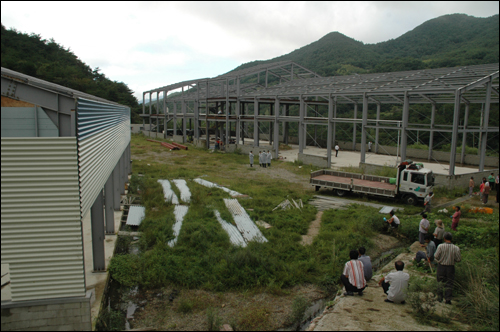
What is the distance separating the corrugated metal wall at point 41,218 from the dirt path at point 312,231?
6758 mm

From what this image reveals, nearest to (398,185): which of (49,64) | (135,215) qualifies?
(135,215)

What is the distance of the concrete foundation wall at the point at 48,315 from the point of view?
17.0ft

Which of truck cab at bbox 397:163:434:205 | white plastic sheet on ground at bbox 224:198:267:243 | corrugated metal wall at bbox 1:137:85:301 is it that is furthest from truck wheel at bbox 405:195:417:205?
corrugated metal wall at bbox 1:137:85:301

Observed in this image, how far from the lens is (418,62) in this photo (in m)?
44.5

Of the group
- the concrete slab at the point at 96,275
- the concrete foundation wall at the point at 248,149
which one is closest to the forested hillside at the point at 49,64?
the concrete foundation wall at the point at 248,149

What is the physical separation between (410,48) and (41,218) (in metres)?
74.6

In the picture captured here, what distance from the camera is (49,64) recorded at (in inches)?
1981

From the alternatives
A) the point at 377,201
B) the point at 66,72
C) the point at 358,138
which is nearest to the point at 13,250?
the point at 377,201

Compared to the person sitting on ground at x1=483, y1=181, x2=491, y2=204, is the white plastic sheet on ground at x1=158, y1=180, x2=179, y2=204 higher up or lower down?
lower down

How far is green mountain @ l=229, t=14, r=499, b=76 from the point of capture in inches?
1930

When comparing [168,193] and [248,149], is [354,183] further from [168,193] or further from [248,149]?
[248,149]

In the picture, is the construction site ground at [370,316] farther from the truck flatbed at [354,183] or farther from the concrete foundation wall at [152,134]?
the concrete foundation wall at [152,134]

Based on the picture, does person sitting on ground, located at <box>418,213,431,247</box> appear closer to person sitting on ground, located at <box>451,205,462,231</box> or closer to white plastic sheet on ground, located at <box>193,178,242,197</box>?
person sitting on ground, located at <box>451,205,462,231</box>

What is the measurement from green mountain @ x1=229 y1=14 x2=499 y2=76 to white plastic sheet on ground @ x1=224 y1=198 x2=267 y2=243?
38674mm
